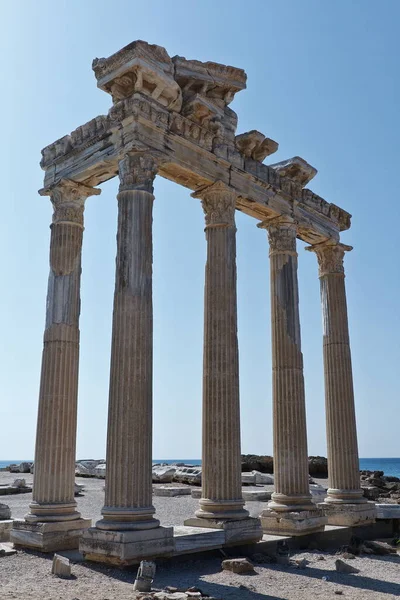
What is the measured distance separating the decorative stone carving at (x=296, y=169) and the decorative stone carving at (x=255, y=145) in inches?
51.7

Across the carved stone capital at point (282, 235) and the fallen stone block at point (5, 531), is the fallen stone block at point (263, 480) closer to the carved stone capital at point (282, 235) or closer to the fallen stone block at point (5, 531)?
the carved stone capital at point (282, 235)

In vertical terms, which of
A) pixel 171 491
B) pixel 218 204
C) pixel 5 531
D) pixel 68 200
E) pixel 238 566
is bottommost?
pixel 238 566

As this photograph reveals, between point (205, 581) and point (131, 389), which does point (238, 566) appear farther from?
point (131, 389)

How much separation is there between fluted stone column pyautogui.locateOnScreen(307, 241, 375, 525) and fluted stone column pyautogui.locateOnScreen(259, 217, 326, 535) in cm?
286

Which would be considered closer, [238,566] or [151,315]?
[238,566]

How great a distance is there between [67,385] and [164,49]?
10.6 meters

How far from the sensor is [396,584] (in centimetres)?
1516

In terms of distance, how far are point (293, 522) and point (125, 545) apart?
750 centimetres

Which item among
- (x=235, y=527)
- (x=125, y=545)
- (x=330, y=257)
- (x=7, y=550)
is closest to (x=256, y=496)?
(x=330, y=257)

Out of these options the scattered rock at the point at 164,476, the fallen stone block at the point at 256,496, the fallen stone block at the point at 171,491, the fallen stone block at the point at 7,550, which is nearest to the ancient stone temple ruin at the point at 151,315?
the fallen stone block at the point at 7,550

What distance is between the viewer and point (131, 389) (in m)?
16.5

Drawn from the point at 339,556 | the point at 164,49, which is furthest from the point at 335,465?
the point at 164,49

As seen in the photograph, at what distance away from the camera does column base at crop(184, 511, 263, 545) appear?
58.3 feet

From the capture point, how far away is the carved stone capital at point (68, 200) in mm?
20734
